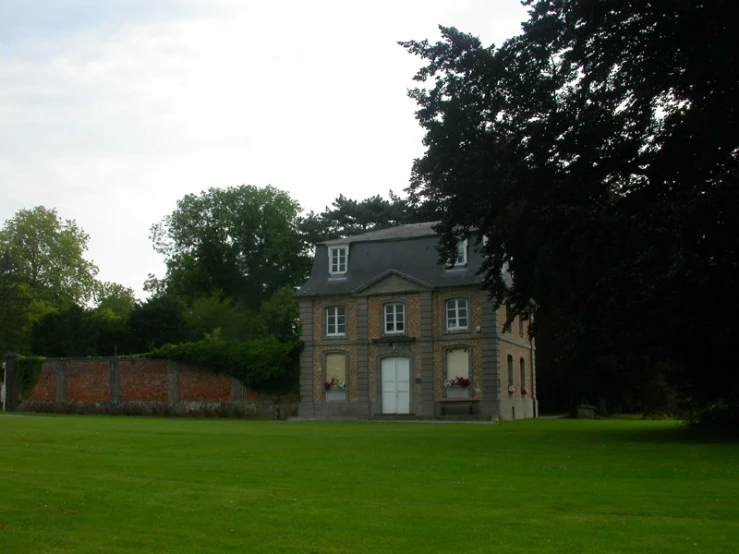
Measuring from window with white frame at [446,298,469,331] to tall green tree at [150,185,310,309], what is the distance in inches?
1119

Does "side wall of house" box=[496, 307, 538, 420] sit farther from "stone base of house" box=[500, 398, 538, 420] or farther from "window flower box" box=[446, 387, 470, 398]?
"window flower box" box=[446, 387, 470, 398]

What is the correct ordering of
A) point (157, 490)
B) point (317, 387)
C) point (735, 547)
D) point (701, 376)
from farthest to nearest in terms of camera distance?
point (317, 387) < point (701, 376) < point (157, 490) < point (735, 547)

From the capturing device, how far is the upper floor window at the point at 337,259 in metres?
39.7

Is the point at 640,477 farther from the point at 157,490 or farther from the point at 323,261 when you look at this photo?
the point at 323,261

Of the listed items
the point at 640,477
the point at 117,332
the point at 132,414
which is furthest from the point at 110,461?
the point at 117,332

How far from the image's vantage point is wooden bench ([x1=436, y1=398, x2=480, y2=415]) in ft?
118

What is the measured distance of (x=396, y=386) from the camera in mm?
37656

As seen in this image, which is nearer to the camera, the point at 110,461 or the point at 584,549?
the point at 584,549

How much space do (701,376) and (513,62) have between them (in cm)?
828

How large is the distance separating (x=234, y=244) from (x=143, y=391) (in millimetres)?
25925

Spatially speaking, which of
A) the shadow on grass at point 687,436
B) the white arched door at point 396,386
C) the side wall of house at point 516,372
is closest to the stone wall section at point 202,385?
the white arched door at point 396,386

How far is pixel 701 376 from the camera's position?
1967cm

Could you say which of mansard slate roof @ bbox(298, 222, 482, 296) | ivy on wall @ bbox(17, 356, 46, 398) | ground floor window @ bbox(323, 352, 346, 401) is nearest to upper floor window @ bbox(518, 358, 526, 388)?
mansard slate roof @ bbox(298, 222, 482, 296)

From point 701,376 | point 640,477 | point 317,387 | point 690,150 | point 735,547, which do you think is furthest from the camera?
point 317,387
